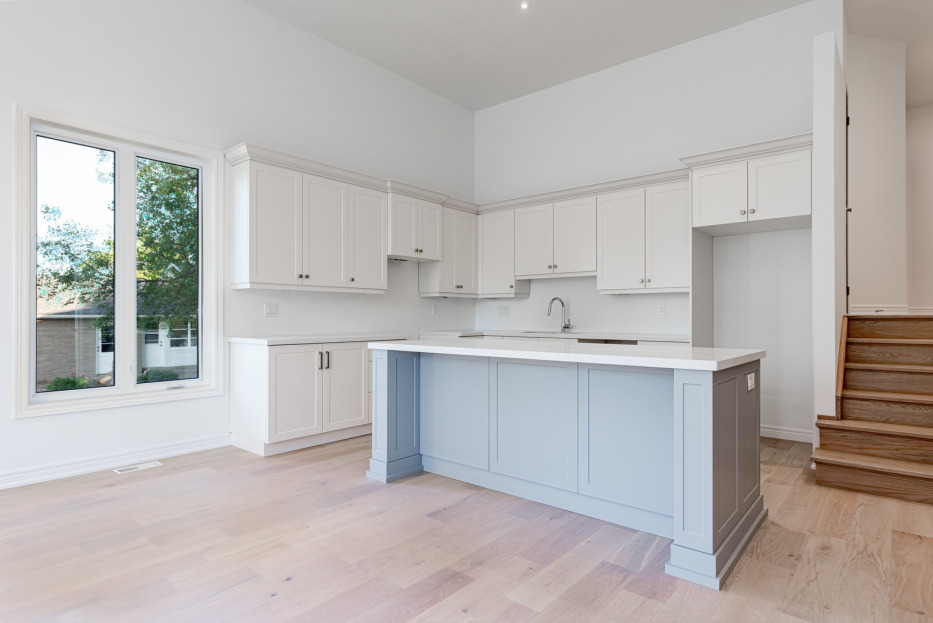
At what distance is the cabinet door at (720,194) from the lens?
4.05 meters

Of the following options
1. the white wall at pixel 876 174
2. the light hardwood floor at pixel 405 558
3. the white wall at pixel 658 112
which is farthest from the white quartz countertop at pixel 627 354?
the white wall at pixel 876 174

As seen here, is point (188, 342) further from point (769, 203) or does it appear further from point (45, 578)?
point (769, 203)

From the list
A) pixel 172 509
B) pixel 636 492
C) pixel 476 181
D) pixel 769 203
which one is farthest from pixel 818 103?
pixel 172 509

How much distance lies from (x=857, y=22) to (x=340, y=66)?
4749 mm

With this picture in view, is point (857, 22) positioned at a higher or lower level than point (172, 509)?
higher

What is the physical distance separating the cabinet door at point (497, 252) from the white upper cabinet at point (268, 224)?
228 cm

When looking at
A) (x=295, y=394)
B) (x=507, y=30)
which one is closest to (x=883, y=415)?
(x=295, y=394)

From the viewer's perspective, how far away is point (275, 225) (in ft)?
13.4

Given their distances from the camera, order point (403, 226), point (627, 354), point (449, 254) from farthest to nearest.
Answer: point (449, 254)
point (403, 226)
point (627, 354)

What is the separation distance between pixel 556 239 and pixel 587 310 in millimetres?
815

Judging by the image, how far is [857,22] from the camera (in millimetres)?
4793

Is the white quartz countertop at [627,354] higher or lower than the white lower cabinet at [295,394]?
higher

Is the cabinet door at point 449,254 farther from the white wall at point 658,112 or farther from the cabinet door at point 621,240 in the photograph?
the cabinet door at point 621,240

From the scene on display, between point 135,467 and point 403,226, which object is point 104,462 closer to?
point 135,467
